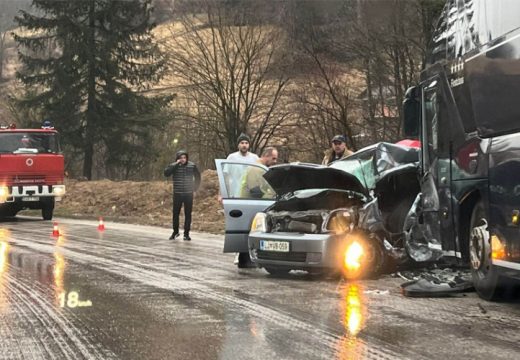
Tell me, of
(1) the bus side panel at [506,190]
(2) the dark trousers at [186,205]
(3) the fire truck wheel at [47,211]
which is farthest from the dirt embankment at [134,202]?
(1) the bus side panel at [506,190]

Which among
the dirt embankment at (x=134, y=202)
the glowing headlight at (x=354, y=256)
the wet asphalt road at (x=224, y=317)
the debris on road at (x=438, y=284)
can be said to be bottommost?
the wet asphalt road at (x=224, y=317)

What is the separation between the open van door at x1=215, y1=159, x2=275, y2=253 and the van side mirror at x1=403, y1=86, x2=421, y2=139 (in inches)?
81.2

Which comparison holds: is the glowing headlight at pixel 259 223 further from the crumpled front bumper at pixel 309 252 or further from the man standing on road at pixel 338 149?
the man standing on road at pixel 338 149

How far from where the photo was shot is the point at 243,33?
32.7 m

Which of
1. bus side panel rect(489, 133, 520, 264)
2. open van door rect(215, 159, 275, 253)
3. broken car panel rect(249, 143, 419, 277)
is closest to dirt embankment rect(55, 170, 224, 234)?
open van door rect(215, 159, 275, 253)

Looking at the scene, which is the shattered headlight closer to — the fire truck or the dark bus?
the dark bus

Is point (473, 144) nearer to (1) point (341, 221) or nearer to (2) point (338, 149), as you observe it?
(1) point (341, 221)

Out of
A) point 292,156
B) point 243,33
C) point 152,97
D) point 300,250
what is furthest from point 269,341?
point 152,97

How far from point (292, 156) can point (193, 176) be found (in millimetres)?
15178

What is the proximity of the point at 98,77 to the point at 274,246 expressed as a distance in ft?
104

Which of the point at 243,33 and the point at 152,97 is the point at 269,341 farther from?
the point at 152,97

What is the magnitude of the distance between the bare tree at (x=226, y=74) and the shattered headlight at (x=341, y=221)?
23.6 m

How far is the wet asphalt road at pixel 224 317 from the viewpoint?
5066mm

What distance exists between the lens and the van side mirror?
8906mm
